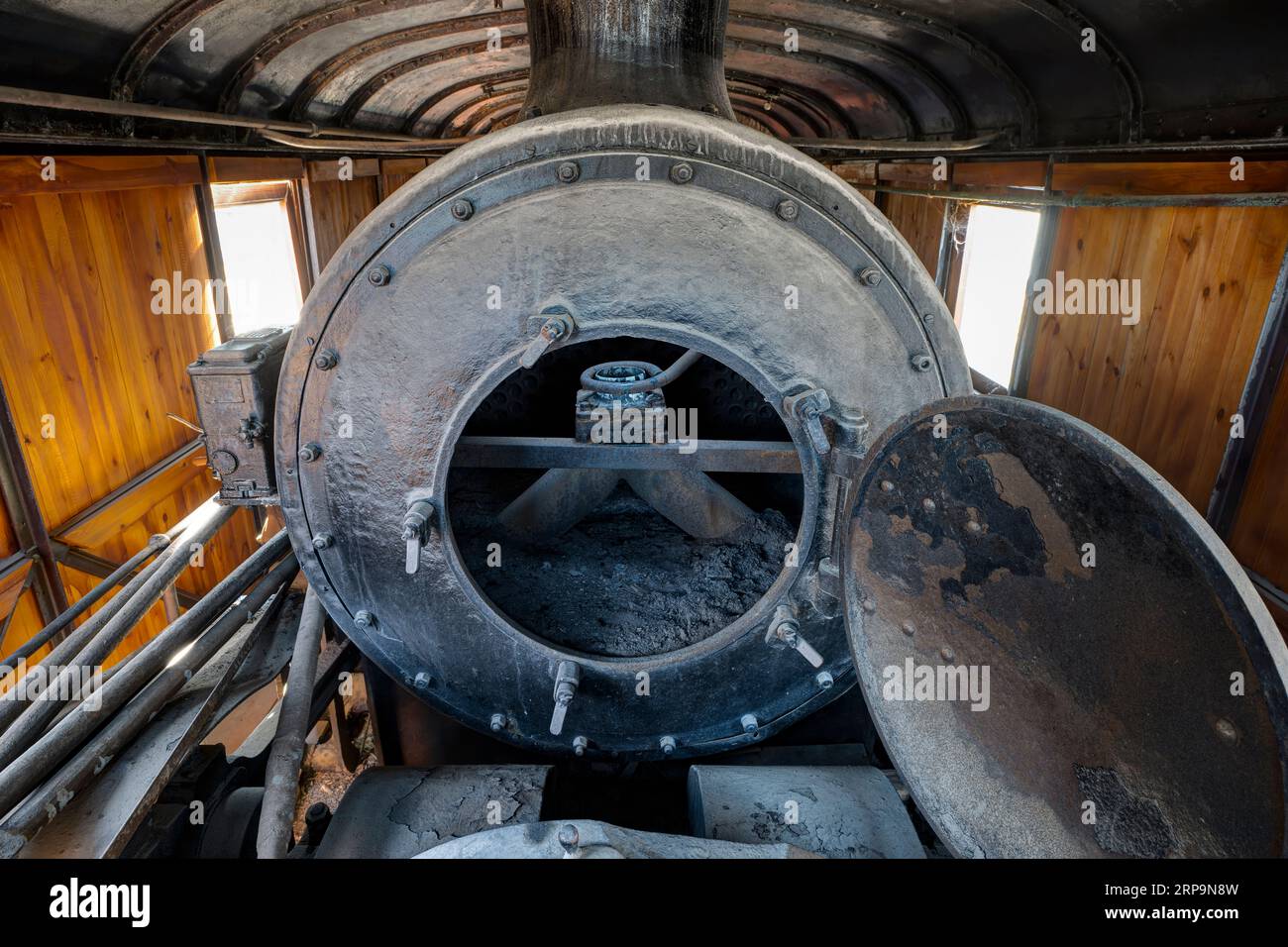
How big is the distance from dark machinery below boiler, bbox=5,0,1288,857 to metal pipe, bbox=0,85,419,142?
159 centimetres

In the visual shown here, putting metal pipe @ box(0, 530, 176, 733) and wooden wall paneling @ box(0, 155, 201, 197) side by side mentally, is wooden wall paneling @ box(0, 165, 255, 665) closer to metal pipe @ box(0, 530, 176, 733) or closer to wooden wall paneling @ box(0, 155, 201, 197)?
wooden wall paneling @ box(0, 155, 201, 197)

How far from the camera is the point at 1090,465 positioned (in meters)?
1.08

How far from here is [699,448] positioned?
1.95 m

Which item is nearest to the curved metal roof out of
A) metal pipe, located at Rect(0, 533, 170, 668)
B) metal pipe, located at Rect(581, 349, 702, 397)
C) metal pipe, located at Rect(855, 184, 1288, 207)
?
metal pipe, located at Rect(855, 184, 1288, 207)

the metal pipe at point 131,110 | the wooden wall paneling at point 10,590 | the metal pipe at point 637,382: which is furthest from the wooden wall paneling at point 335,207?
the metal pipe at point 637,382

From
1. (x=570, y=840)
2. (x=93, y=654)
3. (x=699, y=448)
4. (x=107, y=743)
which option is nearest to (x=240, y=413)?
(x=93, y=654)

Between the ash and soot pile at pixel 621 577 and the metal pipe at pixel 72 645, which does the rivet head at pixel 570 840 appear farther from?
the metal pipe at pixel 72 645

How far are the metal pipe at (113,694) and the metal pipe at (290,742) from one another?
21cm

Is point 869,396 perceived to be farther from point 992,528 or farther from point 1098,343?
point 1098,343

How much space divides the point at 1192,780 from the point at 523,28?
474 centimetres

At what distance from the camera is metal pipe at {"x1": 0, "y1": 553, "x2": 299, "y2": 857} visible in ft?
4.80

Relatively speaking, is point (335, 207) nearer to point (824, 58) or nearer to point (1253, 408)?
point (824, 58)

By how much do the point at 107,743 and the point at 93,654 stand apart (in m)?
0.25

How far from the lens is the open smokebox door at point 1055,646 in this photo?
947 mm
